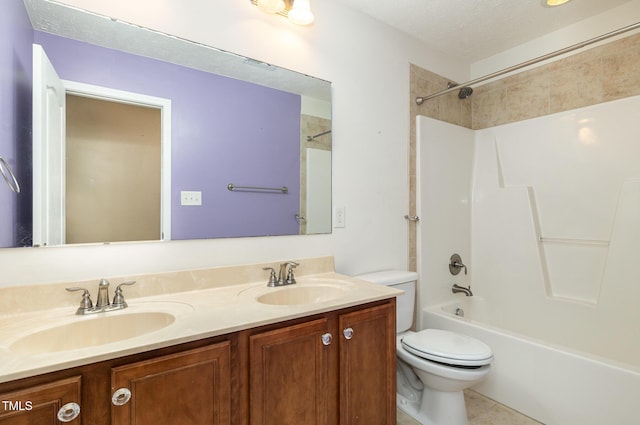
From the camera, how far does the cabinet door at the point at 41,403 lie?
0.68 metres

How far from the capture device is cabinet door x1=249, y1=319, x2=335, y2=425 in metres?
1.01

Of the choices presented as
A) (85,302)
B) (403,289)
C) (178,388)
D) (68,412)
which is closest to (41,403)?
(68,412)

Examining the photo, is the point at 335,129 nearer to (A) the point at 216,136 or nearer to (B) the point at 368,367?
(A) the point at 216,136

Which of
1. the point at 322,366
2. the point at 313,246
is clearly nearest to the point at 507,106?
the point at 313,246

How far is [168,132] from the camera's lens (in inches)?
52.8

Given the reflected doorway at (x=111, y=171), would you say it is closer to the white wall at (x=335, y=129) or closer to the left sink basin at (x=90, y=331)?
the white wall at (x=335, y=129)

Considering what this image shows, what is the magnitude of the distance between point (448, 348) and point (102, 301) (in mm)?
1549

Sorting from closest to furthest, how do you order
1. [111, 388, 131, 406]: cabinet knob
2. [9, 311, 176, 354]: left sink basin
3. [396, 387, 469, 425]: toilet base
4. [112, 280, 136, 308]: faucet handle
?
[111, 388, 131, 406]: cabinet knob < [9, 311, 176, 354]: left sink basin < [112, 280, 136, 308]: faucet handle < [396, 387, 469, 425]: toilet base

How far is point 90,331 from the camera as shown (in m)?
1.04

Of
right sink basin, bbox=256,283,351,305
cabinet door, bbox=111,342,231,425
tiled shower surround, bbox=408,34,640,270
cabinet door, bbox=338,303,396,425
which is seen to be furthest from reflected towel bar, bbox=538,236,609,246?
cabinet door, bbox=111,342,231,425

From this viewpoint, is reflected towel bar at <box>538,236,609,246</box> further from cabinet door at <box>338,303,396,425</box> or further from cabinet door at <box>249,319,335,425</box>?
cabinet door at <box>249,319,335,425</box>

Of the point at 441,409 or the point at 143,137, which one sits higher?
the point at 143,137

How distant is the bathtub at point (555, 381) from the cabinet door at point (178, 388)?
63.2 inches

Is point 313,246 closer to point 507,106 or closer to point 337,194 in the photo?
point 337,194
